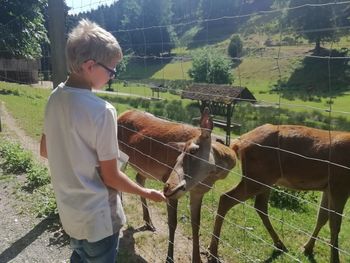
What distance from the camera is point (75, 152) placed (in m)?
2.34

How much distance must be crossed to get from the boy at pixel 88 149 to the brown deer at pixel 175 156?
2.61ft

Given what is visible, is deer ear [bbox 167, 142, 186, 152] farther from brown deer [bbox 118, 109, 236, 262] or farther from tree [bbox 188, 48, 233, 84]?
tree [bbox 188, 48, 233, 84]

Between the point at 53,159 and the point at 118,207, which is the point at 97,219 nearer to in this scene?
the point at 118,207

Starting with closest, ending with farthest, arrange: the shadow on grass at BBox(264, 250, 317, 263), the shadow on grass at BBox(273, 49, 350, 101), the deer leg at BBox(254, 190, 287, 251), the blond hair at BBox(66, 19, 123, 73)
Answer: the blond hair at BBox(66, 19, 123, 73), the shadow on grass at BBox(264, 250, 317, 263), the deer leg at BBox(254, 190, 287, 251), the shadow on grass at BBox(273, 49, 350, 101)

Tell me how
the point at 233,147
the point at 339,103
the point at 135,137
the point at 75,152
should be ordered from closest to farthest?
the point at 75,152 < the point at 233,147 < the point at 135,137 < the point at 339,103

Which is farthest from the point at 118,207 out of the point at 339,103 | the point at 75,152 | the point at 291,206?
the point at 339,103

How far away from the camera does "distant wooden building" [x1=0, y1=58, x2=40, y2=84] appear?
25312 millimetres

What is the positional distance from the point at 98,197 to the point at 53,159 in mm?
383

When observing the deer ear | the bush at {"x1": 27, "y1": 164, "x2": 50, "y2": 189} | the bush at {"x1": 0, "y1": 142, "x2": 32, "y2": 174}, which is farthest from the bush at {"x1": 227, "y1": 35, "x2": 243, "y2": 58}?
the bush at {"x1": 0, "y1": 142, "x2": 32, "y2": 174}

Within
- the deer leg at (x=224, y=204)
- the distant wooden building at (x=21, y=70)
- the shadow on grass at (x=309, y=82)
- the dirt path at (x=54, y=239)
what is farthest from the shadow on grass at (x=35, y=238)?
the shadow on grass at (x=309, y=82)

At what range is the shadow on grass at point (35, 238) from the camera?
15.2ft

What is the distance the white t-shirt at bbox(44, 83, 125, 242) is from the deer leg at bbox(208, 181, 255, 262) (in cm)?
219

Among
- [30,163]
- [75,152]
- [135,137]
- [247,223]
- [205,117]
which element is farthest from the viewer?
[30,163]

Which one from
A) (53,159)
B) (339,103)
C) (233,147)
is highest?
(53,159)
